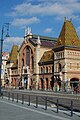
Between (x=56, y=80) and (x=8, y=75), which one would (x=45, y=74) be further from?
(x=8, y=75)

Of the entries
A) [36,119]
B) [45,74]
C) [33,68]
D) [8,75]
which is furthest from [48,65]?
[36,119]

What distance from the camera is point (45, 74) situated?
8431 cm

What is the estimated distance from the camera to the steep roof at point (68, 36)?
73.8 meters

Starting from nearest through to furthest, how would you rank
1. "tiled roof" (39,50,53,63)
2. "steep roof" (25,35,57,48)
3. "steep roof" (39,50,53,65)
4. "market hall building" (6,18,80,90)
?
"market hall building" (6,18,80,90) → "steep roof" (39,50,53,65) → "tiled roof" (39,50,53,63) → "steep roof" (25,35,57,48)

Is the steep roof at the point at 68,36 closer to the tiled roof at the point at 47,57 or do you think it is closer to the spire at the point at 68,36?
the spire at the point at 68,36

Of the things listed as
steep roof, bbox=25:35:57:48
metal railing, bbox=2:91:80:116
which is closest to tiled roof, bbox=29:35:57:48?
steep roof, bbox=25:35:57:48

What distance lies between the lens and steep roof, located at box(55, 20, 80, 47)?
73.8 m

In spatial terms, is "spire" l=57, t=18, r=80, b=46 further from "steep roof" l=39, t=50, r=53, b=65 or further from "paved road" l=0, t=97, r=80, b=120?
"paved road" l=0, t=97, r=80, b=120

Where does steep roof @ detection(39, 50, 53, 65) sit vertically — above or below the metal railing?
above

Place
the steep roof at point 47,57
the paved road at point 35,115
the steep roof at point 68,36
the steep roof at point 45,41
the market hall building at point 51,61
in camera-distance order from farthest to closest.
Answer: the steep roof at point 45,41, the steep roof at point 47,57, the steep roof at point 68,36, the market hall building at point 51,61, the paved road at point 35,115

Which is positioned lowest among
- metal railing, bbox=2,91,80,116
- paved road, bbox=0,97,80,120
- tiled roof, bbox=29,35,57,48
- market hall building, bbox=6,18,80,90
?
paved road, bbox=0,97,80,120

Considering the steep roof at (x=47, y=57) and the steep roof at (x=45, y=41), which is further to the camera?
the steep roof at (x=45, y=41)

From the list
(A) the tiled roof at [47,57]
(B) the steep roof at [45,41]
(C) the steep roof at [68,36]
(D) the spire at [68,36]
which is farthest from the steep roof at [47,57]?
(D) the spire at [68,36]

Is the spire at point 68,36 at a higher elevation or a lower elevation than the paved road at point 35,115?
higher
